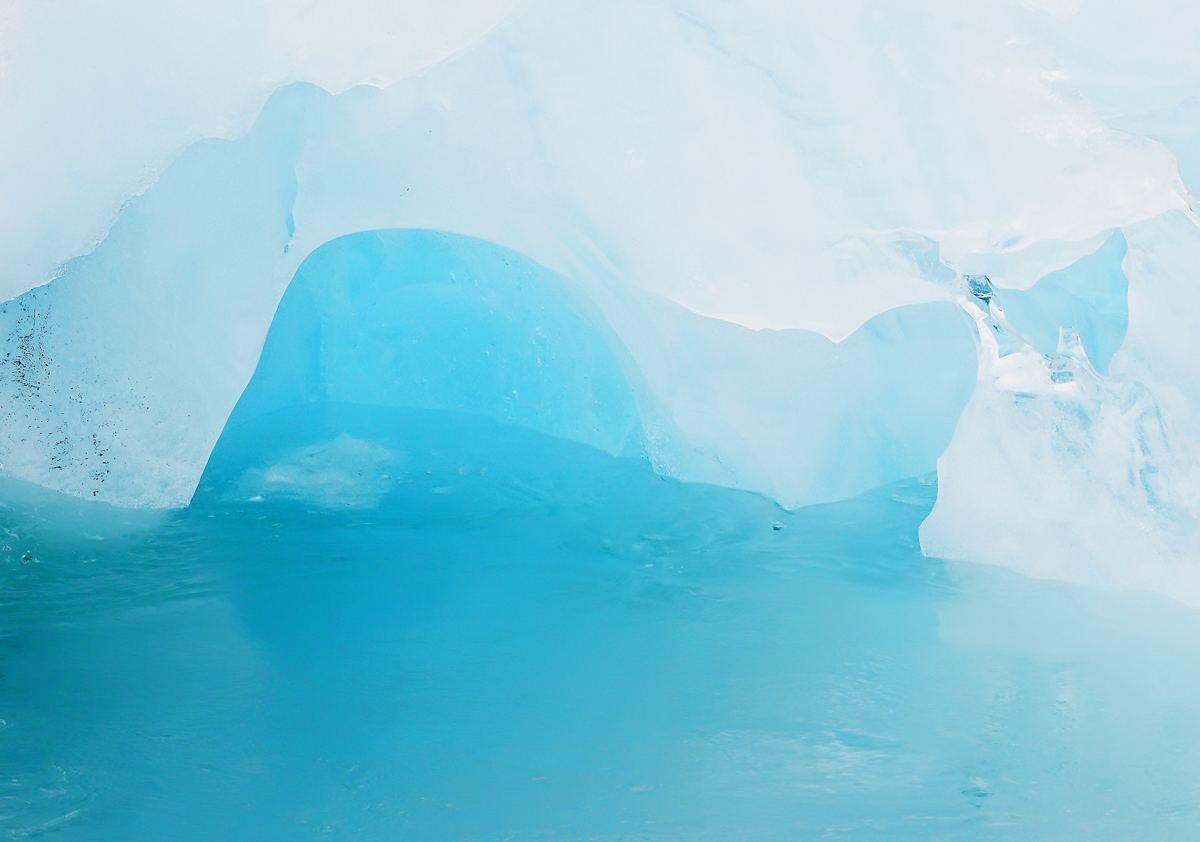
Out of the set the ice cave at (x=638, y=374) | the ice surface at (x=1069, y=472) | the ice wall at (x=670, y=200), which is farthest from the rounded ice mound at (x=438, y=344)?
the ice surface at (x=1069, y=472)

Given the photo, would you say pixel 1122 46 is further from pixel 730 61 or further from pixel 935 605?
pixel 935 605

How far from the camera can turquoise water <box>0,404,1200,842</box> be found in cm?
186

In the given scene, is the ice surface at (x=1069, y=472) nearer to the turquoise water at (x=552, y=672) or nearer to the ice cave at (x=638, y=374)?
the ice cave at (x=638, y=374)

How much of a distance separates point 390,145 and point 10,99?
43.6 inches

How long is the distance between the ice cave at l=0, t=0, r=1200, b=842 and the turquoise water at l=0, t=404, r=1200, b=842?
0.06 feet

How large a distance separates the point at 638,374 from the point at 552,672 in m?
1.39

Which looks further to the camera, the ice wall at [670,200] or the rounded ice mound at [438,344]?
the rounded ice mound at [438,344]

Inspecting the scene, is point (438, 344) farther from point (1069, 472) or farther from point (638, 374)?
point (1069, 472)

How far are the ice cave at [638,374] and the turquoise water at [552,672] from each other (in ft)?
0.06

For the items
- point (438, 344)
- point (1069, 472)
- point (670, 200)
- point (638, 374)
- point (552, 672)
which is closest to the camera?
point (552, 672)

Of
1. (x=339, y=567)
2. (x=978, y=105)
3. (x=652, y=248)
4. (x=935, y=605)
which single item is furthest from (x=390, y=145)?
(x=935, y=605)

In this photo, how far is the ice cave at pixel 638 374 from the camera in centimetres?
241

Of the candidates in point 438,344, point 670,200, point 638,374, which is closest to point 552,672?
point 638,374

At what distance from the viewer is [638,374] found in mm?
3498
